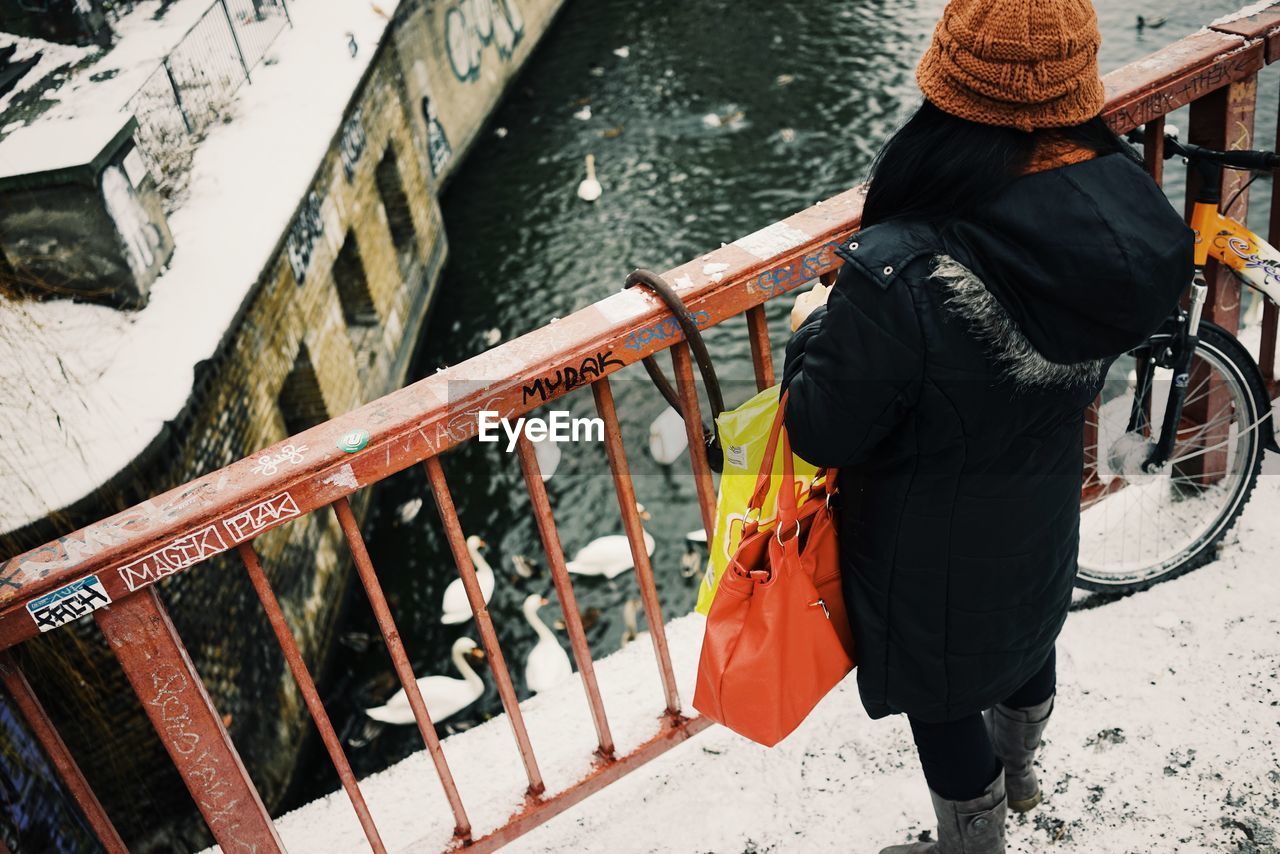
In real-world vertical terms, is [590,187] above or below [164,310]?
below

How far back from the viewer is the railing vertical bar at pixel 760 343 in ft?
7.93

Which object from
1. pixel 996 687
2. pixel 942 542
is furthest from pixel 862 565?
pixel 996 687

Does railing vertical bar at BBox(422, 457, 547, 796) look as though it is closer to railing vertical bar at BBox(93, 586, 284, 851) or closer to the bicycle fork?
railing vertical bar at BBox(93, 586, 284, 851)

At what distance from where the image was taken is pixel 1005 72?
5.07 feet

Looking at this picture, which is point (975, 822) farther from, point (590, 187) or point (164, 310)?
point (590, 187)

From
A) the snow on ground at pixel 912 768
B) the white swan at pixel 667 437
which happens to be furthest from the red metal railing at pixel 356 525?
the white swan at pixel 667 437

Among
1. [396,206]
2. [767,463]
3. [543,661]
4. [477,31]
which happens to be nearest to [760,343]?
[767,463]

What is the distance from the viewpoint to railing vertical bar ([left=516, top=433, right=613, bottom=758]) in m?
2.28

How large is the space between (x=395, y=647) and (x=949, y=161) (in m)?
1.49

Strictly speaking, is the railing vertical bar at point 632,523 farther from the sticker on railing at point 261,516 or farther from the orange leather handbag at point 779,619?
the sticker on railing at point 261,516

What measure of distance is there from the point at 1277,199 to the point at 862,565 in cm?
202

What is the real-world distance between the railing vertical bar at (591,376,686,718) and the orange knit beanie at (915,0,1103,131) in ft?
2.93

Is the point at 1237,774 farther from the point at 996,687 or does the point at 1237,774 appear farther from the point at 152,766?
the point at 152,766

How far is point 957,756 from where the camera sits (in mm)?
2252
